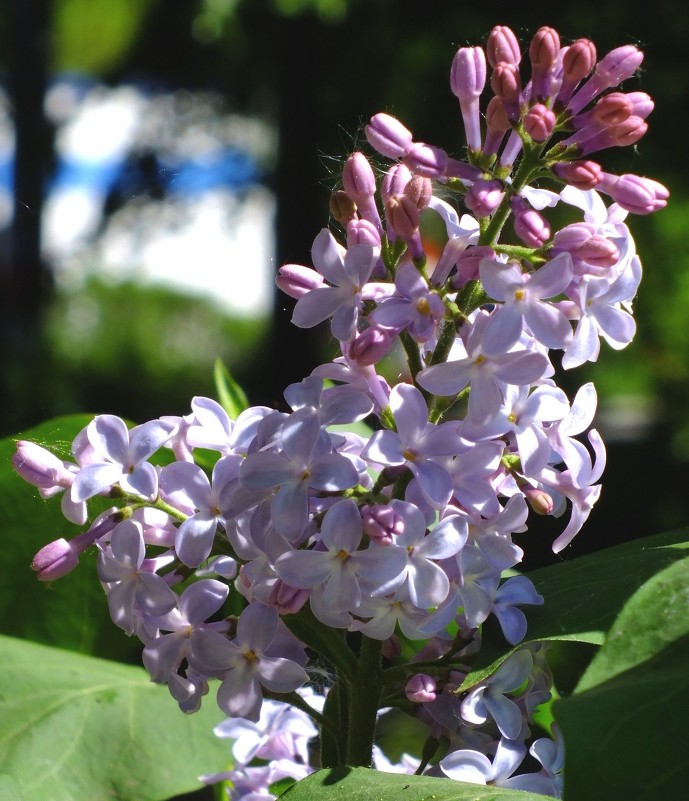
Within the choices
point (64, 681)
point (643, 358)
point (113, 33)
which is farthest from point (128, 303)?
point (64, 681)

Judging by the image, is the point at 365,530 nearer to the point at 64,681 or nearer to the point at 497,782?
the point at 497,782

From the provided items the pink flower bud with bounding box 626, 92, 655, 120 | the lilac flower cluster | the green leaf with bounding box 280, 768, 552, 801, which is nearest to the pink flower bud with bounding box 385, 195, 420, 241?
the lilac flower cluster

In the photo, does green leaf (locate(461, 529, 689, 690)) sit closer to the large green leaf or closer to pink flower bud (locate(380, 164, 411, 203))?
pink flower bud (locate(380, 164, 411, 203))

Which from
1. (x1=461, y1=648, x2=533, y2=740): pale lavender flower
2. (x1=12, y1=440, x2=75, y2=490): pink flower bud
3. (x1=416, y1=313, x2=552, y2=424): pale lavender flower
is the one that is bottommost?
(x1=461, y1=648, x2=533, y2=740): pale lavender flower

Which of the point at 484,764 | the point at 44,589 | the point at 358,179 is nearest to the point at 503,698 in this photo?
the point at 484,764

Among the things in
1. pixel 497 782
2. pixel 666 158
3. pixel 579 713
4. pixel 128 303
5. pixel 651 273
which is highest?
pixel 579 713

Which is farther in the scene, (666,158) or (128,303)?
(128,303)

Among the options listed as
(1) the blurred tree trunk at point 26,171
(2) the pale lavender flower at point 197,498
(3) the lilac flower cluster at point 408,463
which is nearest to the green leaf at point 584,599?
(3) the lilac flower cluster at point 408,463
